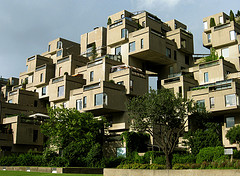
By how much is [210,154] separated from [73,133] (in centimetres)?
1607

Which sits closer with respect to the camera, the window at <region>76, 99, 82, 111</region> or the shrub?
the shrub

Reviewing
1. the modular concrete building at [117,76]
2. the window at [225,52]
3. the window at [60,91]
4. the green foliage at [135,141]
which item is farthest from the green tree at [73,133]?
the window at [225,52]

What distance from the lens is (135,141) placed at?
43.3 m

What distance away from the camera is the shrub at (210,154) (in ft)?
119

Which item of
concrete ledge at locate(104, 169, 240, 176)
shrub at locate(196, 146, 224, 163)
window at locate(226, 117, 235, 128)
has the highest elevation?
window at locate(226, 117, 235, 128)

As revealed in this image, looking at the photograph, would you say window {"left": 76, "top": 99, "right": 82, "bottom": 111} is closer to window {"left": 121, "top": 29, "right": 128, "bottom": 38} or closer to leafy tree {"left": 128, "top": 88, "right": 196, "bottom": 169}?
window {"left": 121, "top": 29, "right": 128, "bottom": 38}

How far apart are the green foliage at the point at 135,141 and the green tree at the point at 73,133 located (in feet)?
12.1

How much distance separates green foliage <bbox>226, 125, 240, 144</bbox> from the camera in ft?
135

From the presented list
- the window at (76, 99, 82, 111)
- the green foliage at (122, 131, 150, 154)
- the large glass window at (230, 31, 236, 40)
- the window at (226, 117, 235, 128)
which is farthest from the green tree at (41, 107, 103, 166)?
the large glass window at (230, 31, 236, 40)

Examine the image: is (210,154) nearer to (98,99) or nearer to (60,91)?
(98,99)

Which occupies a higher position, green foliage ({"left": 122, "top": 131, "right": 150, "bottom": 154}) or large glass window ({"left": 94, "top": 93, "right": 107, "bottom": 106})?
large glass window ({"left": 94, "top": 93, "right": 107, "bottom": 106})

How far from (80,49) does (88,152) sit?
125ft

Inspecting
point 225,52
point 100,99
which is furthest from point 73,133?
point 225,52

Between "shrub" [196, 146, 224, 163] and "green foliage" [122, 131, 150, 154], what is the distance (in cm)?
844
